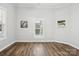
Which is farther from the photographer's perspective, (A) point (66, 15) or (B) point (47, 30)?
(B) point (47, 30)

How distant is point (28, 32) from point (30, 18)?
822 millimetres

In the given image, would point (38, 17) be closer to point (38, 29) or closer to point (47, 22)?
point (47, 22)

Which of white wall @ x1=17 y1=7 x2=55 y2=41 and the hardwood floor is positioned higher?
white wall @ x1=17 y1=7 x2=55 y2=41

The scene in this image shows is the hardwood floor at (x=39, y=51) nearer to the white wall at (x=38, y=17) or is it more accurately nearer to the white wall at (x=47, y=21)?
the white wall at (x=47, y=21)

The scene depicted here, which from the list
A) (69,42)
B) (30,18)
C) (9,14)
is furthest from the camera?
(30,18)

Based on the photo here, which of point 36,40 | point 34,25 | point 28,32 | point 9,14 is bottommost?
point 36,40

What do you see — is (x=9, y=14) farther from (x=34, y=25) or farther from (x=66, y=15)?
(x=66, y=15)

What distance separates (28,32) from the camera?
6070 mm

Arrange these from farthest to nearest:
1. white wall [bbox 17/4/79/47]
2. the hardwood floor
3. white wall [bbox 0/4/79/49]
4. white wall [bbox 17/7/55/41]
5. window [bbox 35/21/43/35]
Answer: white wall [bbox 17/7/55/41], window [bbox 35/21/43/35], white wall [bbox 17/4/79/47], white wall [bbox 0/4/79/49], the hardwood floor

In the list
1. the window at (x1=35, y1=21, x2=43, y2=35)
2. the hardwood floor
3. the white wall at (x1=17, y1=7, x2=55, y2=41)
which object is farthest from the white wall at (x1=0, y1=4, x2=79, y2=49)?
the hardwood floor

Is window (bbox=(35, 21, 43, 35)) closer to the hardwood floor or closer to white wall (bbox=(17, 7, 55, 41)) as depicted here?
white wall (bbox=(17, 7, 55, 41))

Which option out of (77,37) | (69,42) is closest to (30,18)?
(69,42)

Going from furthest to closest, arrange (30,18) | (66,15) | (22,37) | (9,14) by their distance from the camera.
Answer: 1. (30,18)
2. (22,37)
3. (66,15)
4. (9,14)

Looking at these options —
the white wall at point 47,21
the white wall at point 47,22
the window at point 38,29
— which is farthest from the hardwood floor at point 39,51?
the window at point 38,29
